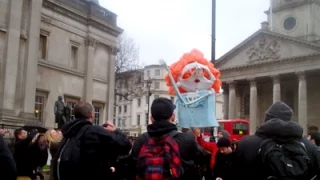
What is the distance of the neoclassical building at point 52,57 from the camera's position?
869 inches

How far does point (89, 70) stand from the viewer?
99.6 ft

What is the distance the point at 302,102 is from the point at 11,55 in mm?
39478

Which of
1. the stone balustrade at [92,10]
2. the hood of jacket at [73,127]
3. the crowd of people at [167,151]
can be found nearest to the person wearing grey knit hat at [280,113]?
the crowd of people at [167,151]

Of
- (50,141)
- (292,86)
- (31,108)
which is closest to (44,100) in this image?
(31,108)

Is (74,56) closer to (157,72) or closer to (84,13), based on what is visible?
(84,13)

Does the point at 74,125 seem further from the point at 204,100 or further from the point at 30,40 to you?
the point at 30,40

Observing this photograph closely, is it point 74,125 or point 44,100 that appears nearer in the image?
point 74,125

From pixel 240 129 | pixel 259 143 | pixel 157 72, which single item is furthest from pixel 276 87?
pixel 259 143

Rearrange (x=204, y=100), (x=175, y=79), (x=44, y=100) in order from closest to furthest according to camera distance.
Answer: (x=204, y=100)
(x=175, y=79)
(x=44, y=100)

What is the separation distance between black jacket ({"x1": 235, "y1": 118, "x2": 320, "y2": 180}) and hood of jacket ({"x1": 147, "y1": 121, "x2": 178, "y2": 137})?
83 centimetres

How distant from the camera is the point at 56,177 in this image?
198 inches

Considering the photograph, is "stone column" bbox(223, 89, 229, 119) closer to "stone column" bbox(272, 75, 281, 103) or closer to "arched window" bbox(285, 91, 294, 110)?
"arched window" bbox(285, 91, 294, 110)

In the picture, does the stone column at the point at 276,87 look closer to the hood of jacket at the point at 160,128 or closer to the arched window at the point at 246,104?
the arched window at the point at 246,104

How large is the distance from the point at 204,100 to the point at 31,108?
16418 millimetres
